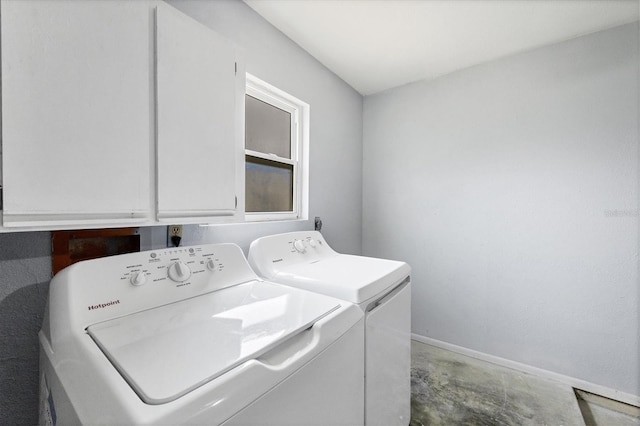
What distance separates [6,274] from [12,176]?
0.52m

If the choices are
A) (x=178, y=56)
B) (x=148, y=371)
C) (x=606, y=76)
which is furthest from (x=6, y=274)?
(x=606, y=76)

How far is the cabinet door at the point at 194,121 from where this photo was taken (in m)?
0.88

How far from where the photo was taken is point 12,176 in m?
0.61

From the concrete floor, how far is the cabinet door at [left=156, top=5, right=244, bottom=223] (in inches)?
71.5

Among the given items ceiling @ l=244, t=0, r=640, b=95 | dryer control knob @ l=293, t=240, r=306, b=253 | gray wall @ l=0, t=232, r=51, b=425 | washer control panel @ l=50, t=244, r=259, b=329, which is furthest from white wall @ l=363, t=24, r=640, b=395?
gray wall @ l=0, t=232, r=51, b=425

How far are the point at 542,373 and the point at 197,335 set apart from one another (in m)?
2.61

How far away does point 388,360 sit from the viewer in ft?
3.92

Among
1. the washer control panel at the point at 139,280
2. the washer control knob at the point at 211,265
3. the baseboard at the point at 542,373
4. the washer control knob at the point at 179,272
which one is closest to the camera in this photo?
the washer control panel at the point at 139,280

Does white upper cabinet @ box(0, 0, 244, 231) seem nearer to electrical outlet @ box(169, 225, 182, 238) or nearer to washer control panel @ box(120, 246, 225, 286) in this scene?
washer control panel @ box(120, 246, 225, 286)

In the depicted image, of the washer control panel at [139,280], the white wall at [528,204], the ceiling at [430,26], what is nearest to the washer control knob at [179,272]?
the washer control panel at [139,280]

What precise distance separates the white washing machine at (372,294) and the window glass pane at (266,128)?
0.72 meters

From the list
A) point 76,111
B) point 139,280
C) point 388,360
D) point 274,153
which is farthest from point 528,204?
point 76,111

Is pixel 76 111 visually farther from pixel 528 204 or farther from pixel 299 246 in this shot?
pixel 528 204

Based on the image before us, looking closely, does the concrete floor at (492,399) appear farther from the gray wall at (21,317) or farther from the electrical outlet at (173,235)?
the gray wall at (21,317)
